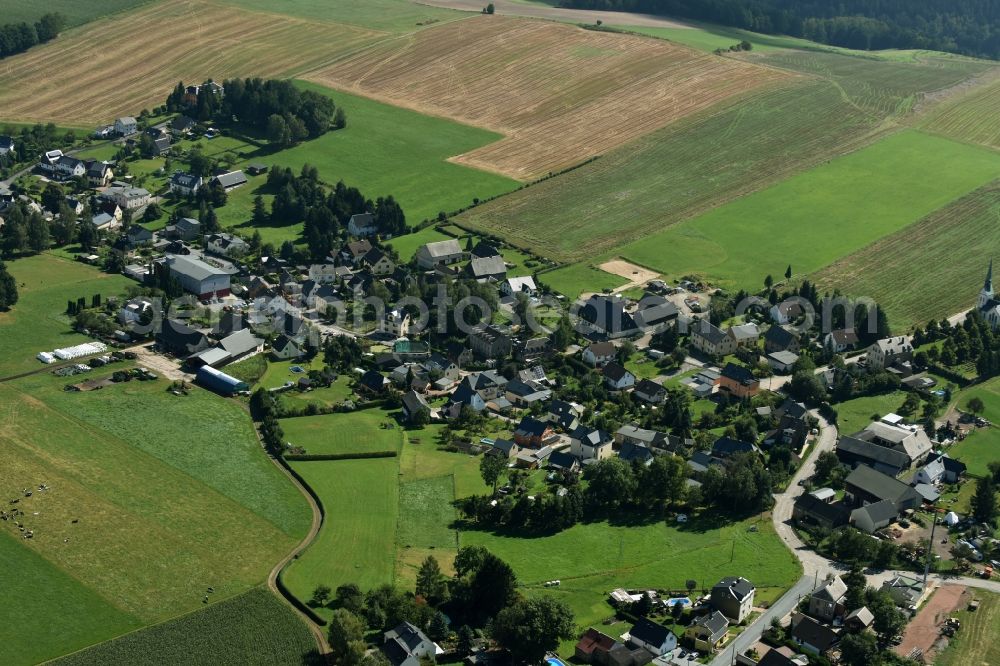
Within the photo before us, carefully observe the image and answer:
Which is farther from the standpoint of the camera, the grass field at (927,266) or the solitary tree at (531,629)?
the grass field at (927,266)

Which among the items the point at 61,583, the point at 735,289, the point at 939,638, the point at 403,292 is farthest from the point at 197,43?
the point at 939,638

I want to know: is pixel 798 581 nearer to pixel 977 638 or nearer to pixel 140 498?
pixel 977 638

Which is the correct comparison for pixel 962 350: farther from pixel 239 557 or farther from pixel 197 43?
pixel 197 43

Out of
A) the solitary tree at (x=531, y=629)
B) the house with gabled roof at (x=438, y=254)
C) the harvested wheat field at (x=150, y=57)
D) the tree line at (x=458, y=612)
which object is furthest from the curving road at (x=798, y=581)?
the harvested wheat field at (x=150, y=57)

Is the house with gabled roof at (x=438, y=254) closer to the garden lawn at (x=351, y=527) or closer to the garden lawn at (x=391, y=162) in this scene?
the garden lawn at (x=391, y=162)

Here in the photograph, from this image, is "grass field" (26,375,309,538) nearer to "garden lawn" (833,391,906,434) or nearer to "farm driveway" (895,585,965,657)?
"farm driveway" (895,585,965,657)

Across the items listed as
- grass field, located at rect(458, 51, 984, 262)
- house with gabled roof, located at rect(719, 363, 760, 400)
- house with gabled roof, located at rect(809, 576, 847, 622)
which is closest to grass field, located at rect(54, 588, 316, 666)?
house with gabled roof, located at rect(809, 576, 847, 622)
